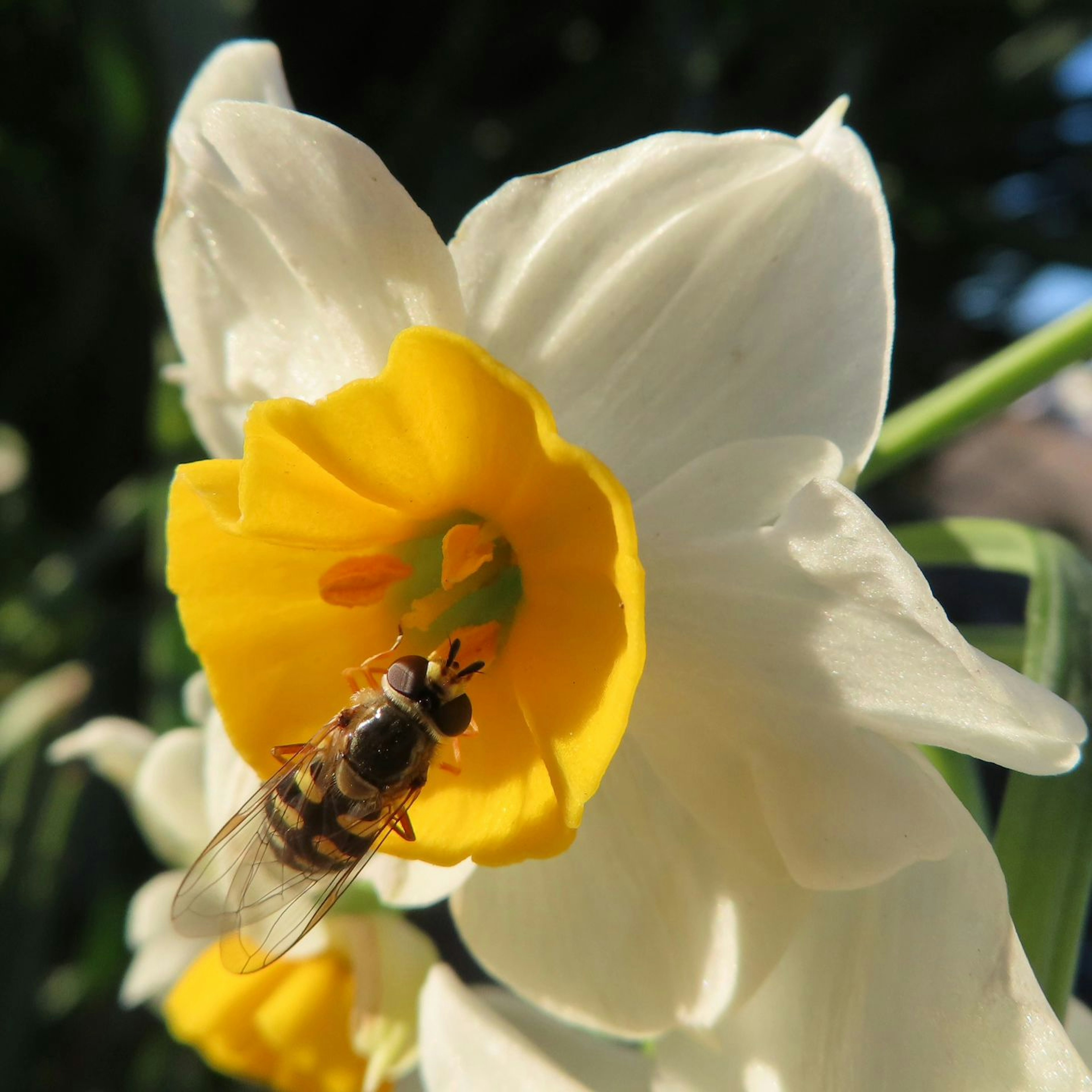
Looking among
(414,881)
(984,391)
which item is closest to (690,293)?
(984,391)

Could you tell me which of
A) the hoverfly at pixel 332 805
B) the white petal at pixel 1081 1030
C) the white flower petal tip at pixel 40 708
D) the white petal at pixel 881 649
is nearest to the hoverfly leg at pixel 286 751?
the hoverfly at pixel 332 805

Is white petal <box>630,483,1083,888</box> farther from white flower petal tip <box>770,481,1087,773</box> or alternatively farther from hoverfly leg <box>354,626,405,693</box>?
hoverfly leg <box>354,626,405,693</box>

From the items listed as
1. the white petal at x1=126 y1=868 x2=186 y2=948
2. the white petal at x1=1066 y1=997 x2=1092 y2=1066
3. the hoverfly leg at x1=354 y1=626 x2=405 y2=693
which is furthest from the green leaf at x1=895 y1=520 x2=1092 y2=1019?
the white petal at x1=126 y1=868 x2=186 y2=948

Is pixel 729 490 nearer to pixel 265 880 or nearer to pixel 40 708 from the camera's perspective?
pixel 265 880

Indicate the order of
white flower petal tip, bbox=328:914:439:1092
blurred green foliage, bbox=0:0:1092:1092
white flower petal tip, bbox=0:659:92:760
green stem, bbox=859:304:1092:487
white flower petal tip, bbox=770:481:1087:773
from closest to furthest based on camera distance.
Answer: white flower petal tip, bbox=770:481:1087:773 < green stem, bbox=859:304:1092:487 < white flower petal tip, bbox=328:914:439:1092 < white flower petal tip, bbox=0:659:92:760 < blurred green foliage, bbox=0:0:1092:1092

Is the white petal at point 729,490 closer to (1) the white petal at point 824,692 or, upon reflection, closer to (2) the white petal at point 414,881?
(1) the white petal at point 824,692
